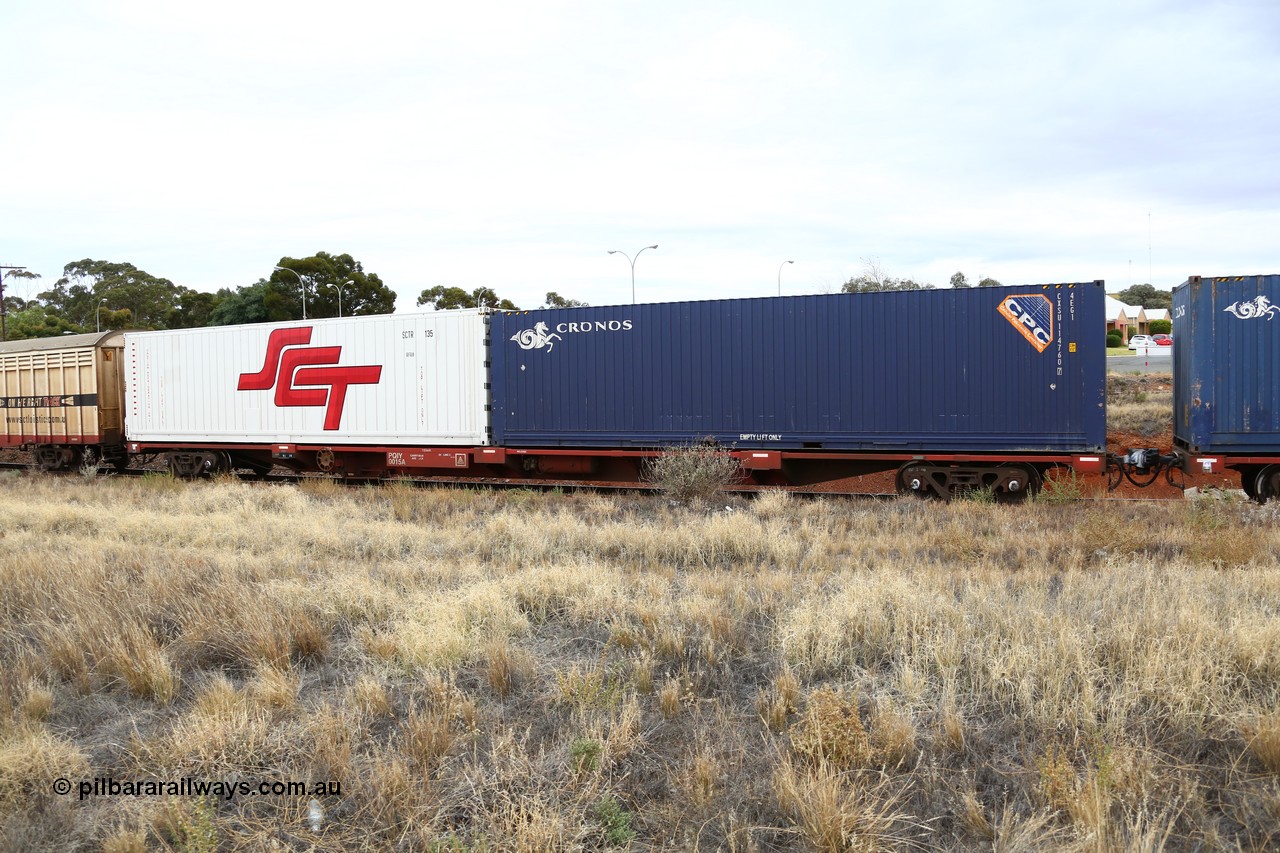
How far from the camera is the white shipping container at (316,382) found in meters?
16.9

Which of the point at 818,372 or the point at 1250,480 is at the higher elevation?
the point at 818,372

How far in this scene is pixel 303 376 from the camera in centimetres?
1819

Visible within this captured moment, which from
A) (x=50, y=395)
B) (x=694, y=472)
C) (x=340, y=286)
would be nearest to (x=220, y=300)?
(x=340, y=286)

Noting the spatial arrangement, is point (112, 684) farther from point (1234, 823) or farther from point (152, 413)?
point (152, 413)

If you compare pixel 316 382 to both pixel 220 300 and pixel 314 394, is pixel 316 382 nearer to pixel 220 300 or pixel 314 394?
pixel 314 394

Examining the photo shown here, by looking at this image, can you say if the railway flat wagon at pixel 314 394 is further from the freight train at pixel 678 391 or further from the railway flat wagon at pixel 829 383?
the railway flat wagon at pixel 829 383

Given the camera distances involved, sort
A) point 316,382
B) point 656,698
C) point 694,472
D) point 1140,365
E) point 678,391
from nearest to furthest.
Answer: point 656,698
point 694,472
point 678,391
point 316,382
point 1140,365

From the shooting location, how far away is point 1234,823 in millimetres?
3596

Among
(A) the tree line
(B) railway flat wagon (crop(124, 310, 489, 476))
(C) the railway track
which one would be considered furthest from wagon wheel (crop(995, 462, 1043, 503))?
(A) the tree line

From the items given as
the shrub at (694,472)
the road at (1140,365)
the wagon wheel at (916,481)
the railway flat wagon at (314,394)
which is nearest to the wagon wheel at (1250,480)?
the wagon wheel at (916,481)

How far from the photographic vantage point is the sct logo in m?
13.1

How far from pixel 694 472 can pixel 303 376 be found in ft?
31.1

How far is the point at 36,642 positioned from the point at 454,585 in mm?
3092

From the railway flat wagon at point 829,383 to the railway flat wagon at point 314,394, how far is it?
956 mm
